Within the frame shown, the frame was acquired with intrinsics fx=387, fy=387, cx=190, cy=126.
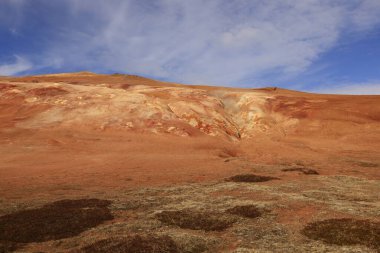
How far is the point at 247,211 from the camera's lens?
2075cm

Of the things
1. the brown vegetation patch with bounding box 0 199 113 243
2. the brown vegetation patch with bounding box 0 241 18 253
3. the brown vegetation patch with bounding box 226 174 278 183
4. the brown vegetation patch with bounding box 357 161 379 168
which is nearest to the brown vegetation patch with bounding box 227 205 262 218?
the brown vegetation patch with bounding box 0 199 113 243

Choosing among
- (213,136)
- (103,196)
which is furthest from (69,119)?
(103,196)

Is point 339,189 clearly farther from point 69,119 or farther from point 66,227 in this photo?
point 69,119

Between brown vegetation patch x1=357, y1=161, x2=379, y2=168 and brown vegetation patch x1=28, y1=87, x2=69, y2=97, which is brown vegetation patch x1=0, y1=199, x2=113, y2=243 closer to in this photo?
brown vegetation patch x1=357, y1=161, x2=379, y2=168

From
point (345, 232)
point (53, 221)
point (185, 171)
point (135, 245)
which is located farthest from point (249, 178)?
point (135, 245)

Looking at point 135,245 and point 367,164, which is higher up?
point 367,164

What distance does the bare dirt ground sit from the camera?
55.5 ft

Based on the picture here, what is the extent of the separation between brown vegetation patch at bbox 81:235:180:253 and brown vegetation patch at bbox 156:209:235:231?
8.12 feet

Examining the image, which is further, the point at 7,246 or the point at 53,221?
the point at 53,221

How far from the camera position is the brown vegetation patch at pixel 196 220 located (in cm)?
1831

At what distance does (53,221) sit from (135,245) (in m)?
6.25

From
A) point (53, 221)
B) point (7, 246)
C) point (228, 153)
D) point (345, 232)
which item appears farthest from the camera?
point (228, 153)

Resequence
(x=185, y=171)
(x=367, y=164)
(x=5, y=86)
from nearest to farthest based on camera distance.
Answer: (x=185, y=171), (x=367, y=164), (x=5, y=86)

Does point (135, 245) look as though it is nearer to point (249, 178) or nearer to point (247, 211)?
point (247, 211)
